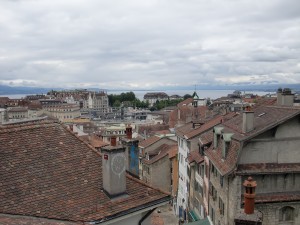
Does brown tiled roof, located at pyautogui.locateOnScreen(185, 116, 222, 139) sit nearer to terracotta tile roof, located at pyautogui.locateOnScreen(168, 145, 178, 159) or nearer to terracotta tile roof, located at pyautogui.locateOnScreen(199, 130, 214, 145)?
terracotta tile roof, located at pyautogui.locateOnScreen(199, 130, 214, 145)

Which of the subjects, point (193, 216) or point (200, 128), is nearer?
point (193, 216)

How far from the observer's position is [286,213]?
2047 cm

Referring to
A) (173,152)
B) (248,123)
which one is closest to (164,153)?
(173,152)

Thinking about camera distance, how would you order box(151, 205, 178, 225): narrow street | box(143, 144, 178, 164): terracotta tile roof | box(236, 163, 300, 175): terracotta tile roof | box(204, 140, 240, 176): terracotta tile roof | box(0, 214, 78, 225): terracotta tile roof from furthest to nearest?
box(143, 144, 178, 164): terracotta tile roof, box(151, 205, 178, 225): narrow street, box(204, 140, 240, 176): terracotta tile roof, box(236, 163, 300, 175): terracotta tile roof, box(0, 214, 78, 225): terracotta tile roof

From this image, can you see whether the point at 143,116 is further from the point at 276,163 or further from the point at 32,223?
the point at 32,223

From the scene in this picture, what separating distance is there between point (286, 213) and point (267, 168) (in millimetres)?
2878

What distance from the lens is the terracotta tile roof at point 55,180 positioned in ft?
32.8

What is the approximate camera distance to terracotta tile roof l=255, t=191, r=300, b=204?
783 inches

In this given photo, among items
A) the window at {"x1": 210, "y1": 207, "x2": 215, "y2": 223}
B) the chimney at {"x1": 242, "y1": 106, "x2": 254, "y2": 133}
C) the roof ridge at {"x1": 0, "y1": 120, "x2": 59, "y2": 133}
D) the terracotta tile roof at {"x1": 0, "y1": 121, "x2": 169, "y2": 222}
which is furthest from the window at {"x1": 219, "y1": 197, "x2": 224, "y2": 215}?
the roof ridge at {"x1": 0, "y1": 120, "x2": 59, "y2": 133}

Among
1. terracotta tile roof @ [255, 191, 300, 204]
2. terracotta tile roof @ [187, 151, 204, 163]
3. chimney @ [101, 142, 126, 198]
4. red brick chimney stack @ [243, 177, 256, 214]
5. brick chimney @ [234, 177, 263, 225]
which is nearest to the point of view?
brick chimney @ [234, 177, 263, 225]

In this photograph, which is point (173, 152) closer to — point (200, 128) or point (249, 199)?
point (200, 128)

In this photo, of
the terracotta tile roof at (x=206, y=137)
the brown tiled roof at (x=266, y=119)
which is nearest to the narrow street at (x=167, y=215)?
the terracotta tile roof at (x=206, y=137)

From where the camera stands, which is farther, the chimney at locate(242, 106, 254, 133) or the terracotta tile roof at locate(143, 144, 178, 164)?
the terracotta tile roof at locate(143, 144, 178, 164)

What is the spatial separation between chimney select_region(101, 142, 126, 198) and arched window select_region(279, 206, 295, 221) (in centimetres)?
1293
